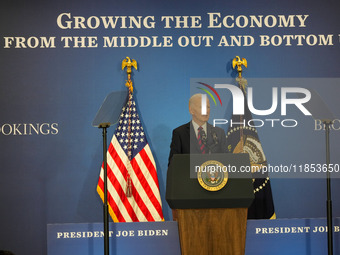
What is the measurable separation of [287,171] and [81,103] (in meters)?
2.30

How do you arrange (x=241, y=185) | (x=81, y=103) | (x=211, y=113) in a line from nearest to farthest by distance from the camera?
(x=241, y=185), (x=211, y=113), (x=81, y=103)

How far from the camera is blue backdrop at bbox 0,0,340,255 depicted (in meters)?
5.24

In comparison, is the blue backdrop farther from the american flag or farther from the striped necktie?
the striped necktie

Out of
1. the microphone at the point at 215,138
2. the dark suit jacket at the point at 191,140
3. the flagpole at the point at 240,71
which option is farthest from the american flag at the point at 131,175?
the flagpole at the point at 240,71

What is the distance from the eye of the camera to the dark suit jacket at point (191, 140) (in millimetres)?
4656

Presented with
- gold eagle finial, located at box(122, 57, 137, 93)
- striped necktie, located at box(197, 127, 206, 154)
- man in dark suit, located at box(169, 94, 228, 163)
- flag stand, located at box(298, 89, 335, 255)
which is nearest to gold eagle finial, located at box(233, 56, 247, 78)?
man in dark suit, located at box(169, 94, 228, 163)

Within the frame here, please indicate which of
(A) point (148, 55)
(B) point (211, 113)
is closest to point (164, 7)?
(A) point (148, 55)

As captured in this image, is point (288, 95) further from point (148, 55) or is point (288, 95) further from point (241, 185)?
point (241, 185)

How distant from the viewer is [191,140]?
15.5ft

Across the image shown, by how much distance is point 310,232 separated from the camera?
3.13 m

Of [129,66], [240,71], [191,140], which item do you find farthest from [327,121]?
[129,66]

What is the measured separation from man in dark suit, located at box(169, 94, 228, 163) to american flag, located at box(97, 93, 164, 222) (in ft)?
1.59

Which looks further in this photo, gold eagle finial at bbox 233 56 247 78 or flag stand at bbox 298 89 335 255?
gold eagle finial at bbox 233 56 247 78

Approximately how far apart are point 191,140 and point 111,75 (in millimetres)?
1219
